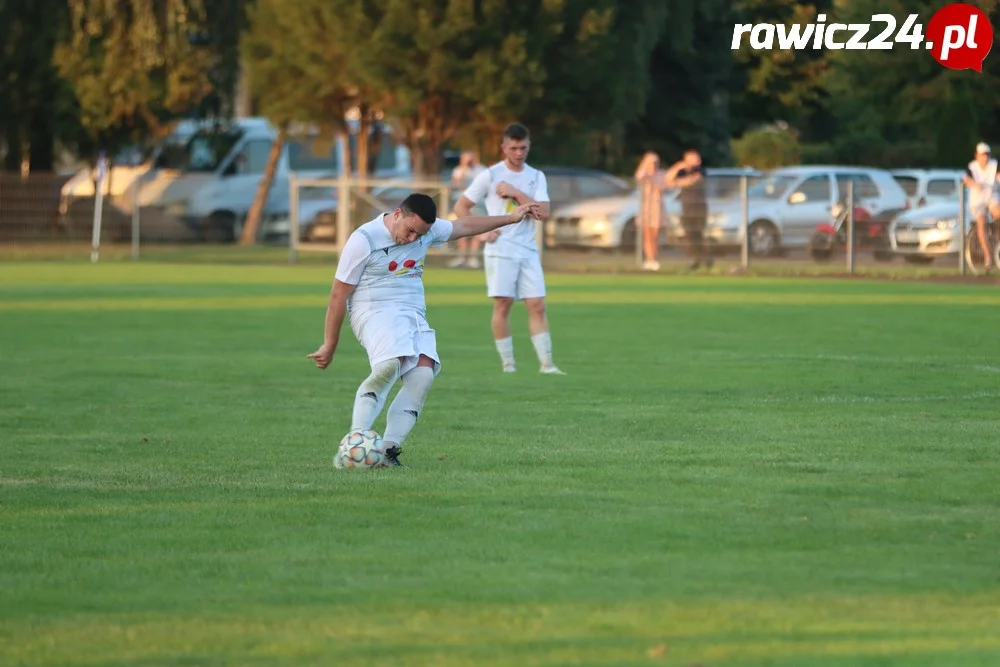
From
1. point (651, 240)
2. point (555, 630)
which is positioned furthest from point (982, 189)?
point (555, 630)

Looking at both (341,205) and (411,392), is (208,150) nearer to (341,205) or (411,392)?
(341,205)

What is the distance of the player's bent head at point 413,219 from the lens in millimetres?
9625

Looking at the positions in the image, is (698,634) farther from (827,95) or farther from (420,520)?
(827,95)

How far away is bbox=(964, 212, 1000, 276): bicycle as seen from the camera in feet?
98.6

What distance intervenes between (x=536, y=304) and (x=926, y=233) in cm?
1773

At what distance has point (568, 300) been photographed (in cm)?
2552

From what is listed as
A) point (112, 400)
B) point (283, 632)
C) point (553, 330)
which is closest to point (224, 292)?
point (553, 330)

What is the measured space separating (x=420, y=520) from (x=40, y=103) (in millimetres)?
37406

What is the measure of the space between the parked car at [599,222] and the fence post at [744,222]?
1.30m

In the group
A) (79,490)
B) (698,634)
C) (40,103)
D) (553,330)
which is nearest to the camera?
(698,634)

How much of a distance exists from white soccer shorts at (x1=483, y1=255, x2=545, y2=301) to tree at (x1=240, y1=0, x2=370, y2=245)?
78.2 feet

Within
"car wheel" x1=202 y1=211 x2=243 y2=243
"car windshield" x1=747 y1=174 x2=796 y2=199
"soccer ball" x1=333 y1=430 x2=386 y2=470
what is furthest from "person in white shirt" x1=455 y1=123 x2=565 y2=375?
"car wheel" x1=202 y1=211 x2=243 y2=243

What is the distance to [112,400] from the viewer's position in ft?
44.1

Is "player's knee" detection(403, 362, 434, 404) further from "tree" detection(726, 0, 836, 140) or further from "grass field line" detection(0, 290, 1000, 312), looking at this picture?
"tree" detection(726, 0, 836, 140)
